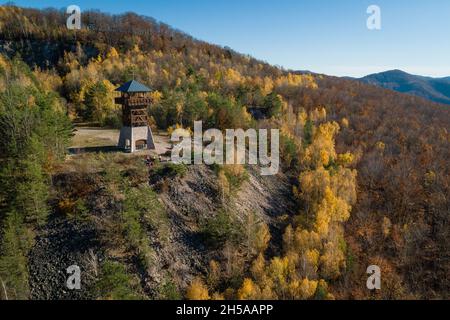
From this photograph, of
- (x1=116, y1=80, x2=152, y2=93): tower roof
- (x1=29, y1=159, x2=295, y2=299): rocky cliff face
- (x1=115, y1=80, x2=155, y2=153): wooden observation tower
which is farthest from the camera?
(x1=115, y1=80, x2=155, y2=153): wooden observation tower

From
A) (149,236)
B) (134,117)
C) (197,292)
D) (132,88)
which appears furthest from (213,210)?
(132,88)

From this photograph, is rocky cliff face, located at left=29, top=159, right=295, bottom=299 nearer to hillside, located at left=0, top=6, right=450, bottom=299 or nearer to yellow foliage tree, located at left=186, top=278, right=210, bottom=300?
hillside, located at left=0, top=6, right=450, bottom=299

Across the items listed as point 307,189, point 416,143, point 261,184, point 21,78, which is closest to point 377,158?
point 416,143

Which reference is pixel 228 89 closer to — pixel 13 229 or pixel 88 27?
pixel 88 27

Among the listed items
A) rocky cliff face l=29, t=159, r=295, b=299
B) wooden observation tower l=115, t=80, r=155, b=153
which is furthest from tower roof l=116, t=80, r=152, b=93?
rocky cliff face l=29, t=159, r=295, b=299

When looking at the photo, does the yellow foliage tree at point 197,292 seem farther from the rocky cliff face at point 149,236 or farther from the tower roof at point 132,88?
the tower roof at point 132,88
